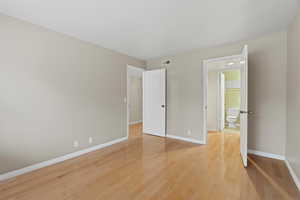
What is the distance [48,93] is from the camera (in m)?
2.37

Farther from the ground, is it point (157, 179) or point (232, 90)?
point (232, 90)

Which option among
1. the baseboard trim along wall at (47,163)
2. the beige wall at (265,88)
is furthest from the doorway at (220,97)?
the baseboard trim along wall at (47,163)

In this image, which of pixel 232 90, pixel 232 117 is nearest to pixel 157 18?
pixel 232 117

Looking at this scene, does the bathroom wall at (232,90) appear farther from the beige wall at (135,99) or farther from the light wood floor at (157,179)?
the beige wall at (135,99)

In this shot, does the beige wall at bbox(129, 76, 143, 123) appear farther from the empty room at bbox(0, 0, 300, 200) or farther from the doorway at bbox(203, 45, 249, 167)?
the doorway at bbox(203, 45, 249, 167)

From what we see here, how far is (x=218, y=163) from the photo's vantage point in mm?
2492

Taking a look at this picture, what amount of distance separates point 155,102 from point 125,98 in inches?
38.9

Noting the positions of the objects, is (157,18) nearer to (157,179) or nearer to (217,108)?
(157,179)

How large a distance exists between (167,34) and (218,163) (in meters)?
2.65

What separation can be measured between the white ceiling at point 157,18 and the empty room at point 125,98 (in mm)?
17

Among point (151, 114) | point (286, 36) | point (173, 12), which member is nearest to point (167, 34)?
point (173, 12)

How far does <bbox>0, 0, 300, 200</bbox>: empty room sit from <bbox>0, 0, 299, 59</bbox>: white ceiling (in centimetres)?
2

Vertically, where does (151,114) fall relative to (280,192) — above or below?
above

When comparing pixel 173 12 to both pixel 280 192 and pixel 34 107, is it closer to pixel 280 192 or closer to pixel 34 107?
pixel 34 107
